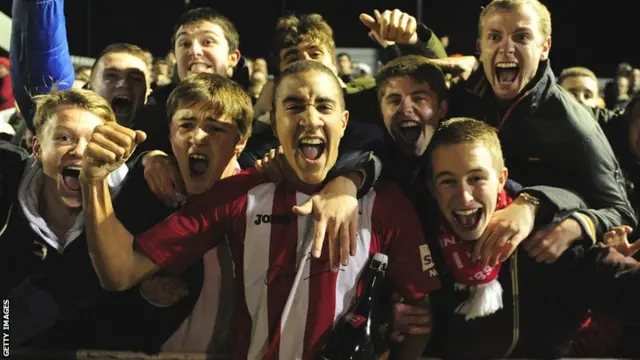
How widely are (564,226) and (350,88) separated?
1.14m

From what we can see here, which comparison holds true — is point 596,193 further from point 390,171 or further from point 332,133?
point 332,133

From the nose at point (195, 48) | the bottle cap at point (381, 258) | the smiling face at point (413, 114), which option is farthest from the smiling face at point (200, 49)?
the bottle cap at point (381, 258)

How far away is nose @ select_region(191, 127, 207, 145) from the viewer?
1944mm

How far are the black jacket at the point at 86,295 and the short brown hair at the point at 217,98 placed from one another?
28cm

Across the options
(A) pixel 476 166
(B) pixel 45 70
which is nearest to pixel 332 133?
(A) pixel 476 166

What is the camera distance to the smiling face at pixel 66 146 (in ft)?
6.42

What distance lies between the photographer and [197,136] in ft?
6.40

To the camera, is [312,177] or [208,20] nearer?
[312,177]

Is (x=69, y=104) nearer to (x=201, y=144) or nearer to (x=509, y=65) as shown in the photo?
(x=201, y=144)

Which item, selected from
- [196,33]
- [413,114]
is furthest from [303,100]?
[196,33]

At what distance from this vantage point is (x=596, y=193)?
6.64ft

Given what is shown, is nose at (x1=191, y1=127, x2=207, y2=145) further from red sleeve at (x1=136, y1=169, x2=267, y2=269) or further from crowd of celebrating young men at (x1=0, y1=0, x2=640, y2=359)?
red sleeve at (x1=136, y1=169, x2=267, y2=269)

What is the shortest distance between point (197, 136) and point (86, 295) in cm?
59

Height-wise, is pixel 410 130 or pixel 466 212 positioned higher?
pixel 410 130
